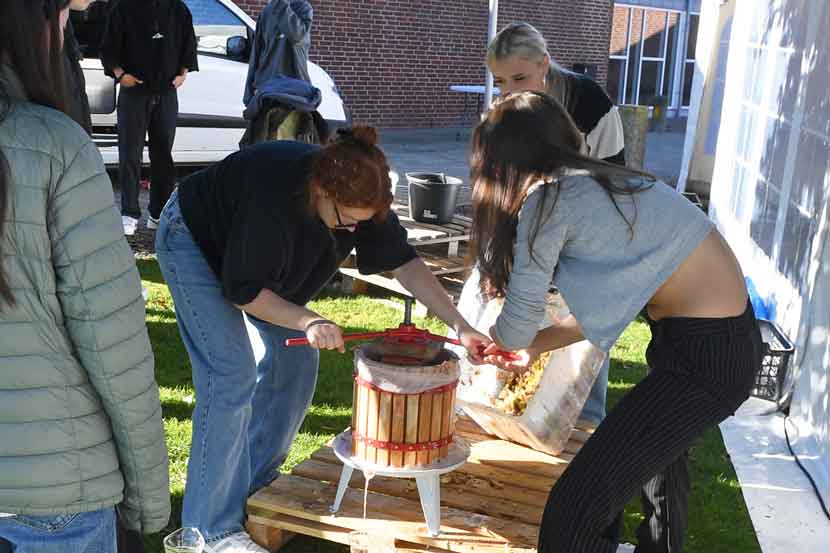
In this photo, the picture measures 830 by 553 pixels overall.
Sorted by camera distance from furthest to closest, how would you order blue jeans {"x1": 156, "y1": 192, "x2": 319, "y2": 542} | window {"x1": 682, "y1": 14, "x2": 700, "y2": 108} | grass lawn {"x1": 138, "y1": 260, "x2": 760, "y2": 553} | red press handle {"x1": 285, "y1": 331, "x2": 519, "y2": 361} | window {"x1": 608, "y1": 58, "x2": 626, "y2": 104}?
1. window {"x1": 682, "y1": 14, "x2": 700, "y2": 108}
2. window {"x1": 608, "y1": 58, "x2": 626, "y2": 104}
3. grass lawn {"x1": 138, "y1": 260, "x2": 760, "y2": 553}
4. blue jeans {"x1": 156, "y1": 192, "x2": 319, "y2": 542}
5. red press handle {"x1": 285, "y1": 331, "x2": 519, "y2": 361}

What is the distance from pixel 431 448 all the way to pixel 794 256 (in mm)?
3263

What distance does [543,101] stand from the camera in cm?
257

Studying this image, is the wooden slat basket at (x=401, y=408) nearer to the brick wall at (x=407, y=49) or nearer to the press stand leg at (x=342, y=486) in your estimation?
the press stand leg at (x=342, y=486)

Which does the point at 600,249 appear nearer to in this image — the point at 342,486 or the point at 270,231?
the point at 270,231

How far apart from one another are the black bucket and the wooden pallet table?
60 mm

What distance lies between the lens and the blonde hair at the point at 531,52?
3.82 meters

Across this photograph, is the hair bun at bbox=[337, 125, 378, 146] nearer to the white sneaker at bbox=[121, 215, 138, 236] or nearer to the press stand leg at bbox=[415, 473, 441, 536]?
the press stand leg at bbox=[415, 473, 441, 536]

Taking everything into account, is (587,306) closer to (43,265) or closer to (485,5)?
(43,265)

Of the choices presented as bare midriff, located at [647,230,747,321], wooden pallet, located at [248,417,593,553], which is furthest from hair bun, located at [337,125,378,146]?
wooden pallet, located at [248,417,593,553]

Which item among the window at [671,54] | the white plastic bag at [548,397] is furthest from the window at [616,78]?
the white plastic bag at [548,397]

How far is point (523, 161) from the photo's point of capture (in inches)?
99.5

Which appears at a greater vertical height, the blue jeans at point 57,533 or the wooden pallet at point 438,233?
the blue jeans at point 57,533

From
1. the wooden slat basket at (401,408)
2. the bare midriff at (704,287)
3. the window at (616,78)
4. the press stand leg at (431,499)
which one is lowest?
the window at (616,78)

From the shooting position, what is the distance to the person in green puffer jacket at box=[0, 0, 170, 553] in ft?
5.49
